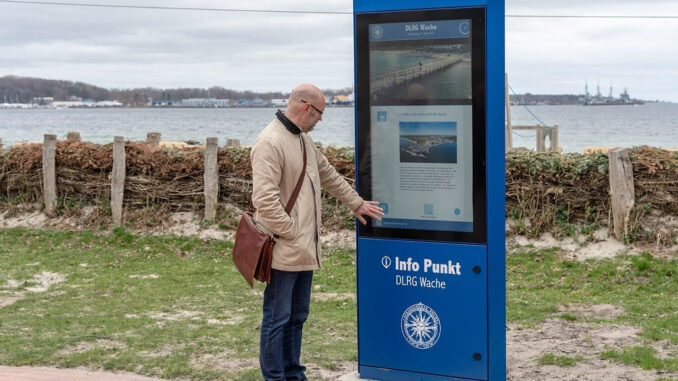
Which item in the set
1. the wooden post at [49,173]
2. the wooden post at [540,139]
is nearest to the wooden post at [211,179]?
the wooden post at [49,173]

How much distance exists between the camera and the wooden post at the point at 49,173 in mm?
14508

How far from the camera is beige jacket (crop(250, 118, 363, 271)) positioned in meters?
4.84

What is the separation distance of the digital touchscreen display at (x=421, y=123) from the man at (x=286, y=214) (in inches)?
18.9

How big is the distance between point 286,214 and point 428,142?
1.11m

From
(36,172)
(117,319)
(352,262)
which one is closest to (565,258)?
(352,262)

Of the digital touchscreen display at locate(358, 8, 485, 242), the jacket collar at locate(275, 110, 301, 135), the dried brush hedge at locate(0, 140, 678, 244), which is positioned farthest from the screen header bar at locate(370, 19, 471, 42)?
the dried brush hedge at locate(0, 140, 678, 244)

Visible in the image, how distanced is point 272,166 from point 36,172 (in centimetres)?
1126

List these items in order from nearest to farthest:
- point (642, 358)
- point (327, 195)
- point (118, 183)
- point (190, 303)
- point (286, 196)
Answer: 1. point (286, 196)
2. point (642, 358)
3. point (190, 303)
4. point (327, 195)
5. point (118, 183)

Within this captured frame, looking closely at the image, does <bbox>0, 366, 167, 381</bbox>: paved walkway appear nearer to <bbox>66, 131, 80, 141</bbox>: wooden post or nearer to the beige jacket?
the beige jacket

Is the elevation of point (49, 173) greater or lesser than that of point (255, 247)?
greater

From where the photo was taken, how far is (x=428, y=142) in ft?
17.4

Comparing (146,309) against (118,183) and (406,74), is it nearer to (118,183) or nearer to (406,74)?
(406,74)

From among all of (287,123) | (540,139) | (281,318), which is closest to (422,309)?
(281,318)

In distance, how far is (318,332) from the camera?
25.0 ft
